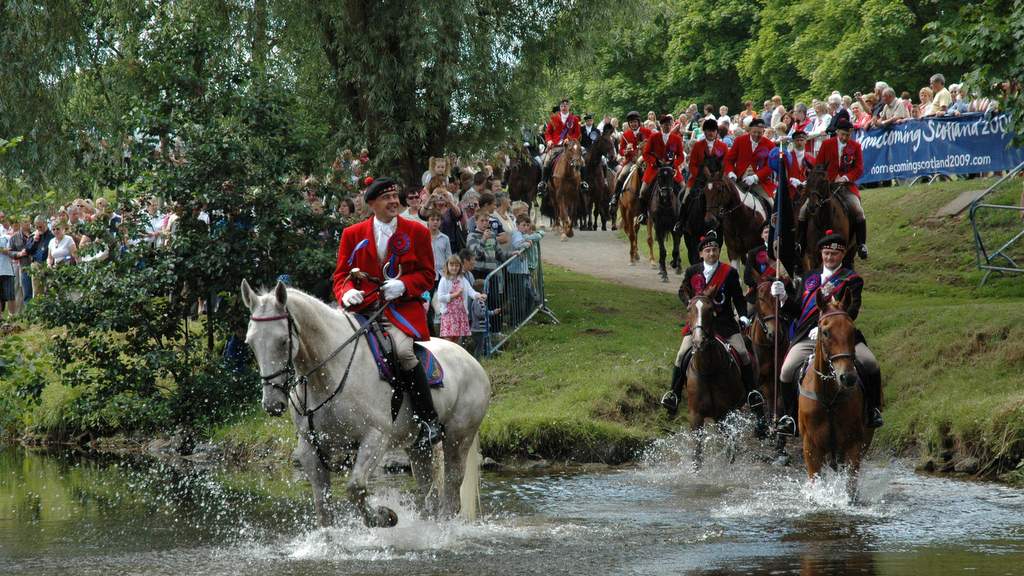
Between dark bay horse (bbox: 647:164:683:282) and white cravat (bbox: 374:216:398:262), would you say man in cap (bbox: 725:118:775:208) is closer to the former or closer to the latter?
dark bay horse (bbox: 647:164:683:282)

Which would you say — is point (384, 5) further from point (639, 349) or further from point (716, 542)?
point (716, 542)

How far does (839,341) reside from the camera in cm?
1166

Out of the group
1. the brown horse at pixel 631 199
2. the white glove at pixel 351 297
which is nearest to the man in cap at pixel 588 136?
the brown horse at pixel 631 199

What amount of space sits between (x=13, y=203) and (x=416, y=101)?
9.80 m

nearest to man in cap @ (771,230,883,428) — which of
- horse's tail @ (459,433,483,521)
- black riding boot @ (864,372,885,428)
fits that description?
black riding boot @ (864,372,885,428)

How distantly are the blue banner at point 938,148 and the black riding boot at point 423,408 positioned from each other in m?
14.2

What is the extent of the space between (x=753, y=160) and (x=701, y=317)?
7581 mm

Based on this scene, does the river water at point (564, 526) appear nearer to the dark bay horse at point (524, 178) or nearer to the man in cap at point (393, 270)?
the man in cap at point (393, 270)

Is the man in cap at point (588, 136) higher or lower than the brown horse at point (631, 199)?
higher

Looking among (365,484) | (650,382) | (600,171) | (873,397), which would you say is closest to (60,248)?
(650,382)

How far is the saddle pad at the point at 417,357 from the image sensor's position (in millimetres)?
10516

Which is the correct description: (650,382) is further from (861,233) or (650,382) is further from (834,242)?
(834,242)

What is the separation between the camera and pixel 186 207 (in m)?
17.4

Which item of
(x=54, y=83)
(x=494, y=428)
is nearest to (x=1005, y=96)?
(x=494, y=428)
